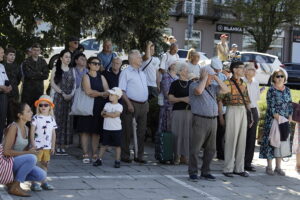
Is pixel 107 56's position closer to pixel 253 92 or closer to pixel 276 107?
pixel 253 92

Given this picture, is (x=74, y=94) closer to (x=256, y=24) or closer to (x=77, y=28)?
(x=77, y=28)

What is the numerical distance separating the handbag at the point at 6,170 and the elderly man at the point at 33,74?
3393 millimetres

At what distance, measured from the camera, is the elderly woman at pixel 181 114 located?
379 inches

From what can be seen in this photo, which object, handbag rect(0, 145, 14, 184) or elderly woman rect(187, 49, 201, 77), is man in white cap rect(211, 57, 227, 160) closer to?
elderly woman rect(187, 49, 201, 77)

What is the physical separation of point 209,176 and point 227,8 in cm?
3250

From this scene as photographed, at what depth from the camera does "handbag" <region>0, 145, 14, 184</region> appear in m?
6.99

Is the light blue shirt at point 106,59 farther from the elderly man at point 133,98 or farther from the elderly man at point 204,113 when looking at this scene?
the elderly man at point 204,113

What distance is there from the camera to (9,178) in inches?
277

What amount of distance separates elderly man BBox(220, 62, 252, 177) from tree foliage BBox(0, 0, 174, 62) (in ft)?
11.6

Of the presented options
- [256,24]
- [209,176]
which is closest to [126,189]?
[209,176]

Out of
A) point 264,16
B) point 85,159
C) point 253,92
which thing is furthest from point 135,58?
point 264,16

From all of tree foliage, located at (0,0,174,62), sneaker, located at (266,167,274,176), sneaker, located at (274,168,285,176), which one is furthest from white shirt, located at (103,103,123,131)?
tree foliage, located at (0,0,174,62)

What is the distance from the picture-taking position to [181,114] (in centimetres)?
987

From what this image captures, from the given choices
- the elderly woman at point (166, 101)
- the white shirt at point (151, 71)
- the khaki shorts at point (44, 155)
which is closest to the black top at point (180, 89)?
the elderly woman at point (166, 101)
